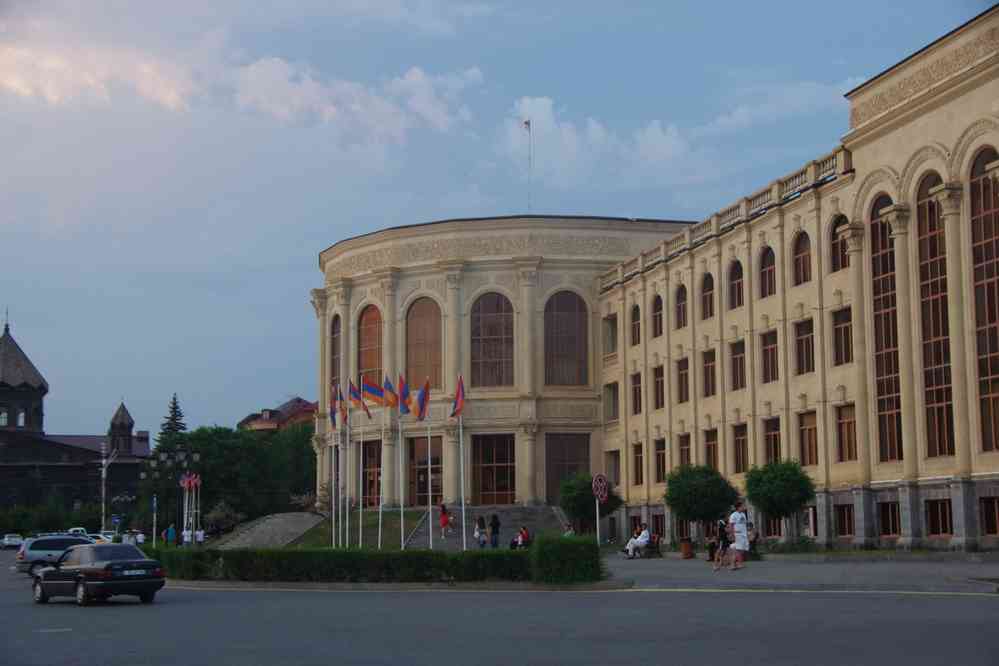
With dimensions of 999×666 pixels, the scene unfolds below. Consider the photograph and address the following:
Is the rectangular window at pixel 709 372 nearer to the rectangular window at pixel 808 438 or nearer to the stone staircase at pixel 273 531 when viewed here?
the rectangular window at pixel 808 438

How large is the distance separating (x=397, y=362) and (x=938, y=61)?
123ft

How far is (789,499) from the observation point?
42.9 metres

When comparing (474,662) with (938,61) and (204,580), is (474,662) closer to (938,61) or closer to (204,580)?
(204,580)

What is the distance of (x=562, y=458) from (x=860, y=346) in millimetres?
26904

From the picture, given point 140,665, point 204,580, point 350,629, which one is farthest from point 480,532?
point 140,665

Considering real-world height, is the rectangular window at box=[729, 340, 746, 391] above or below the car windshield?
above

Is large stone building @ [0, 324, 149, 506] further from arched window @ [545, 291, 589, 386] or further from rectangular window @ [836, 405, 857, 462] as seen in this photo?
rectangular window @ [836, 405, 857, 462]

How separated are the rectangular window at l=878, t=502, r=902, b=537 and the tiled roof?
437ft

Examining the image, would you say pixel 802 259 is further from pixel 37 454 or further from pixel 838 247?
pixel 37 454

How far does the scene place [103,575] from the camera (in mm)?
30000

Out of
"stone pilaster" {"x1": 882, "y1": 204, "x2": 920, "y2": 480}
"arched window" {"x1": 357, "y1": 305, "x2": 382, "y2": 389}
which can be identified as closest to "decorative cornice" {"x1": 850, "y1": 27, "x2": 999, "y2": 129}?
"stone pilaster" {"x1": 882, "y1": 204, "x2": 920, "y2": 480}

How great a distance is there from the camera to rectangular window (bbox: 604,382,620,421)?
6900 cm

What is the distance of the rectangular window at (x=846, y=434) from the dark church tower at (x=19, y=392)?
129 m

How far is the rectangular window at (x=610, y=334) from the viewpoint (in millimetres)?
69062
